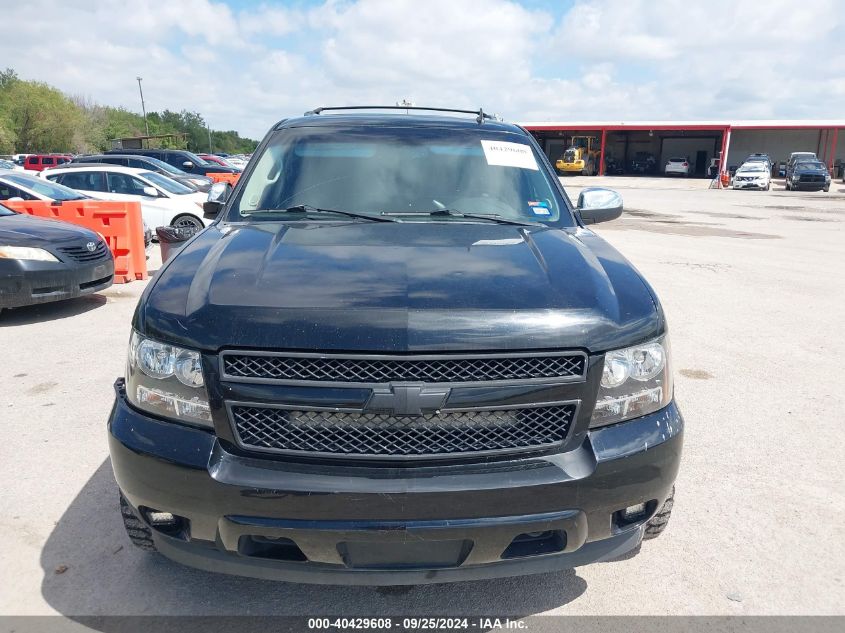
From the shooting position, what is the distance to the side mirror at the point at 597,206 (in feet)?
13.1

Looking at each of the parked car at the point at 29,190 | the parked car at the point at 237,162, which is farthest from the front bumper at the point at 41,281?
the parked car at the point at 237,162

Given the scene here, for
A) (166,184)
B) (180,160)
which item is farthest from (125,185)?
(180,160)

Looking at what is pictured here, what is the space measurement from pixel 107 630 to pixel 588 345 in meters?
2.06

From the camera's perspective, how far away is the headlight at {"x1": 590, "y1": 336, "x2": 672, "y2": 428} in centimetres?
223

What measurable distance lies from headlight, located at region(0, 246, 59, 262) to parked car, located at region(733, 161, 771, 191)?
37.3 metres

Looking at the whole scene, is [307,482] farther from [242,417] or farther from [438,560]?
[438,560]

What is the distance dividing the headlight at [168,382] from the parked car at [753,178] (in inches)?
1558

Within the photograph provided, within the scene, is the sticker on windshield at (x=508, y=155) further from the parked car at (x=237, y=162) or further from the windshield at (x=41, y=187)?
the parked car at (x=237, y=162)

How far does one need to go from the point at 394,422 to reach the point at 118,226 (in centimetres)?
826

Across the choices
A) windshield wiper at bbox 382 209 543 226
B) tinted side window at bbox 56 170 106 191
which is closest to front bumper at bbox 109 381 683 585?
windshield wiper at bbox 382 209 543 226

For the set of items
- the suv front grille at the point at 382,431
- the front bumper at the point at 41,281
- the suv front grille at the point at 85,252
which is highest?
the suv front grille at the point at 382,431

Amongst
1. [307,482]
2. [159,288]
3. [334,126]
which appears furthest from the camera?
[334,126]

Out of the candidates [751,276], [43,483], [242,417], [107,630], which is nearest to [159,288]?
[242,417]

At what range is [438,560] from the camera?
2133 mm
